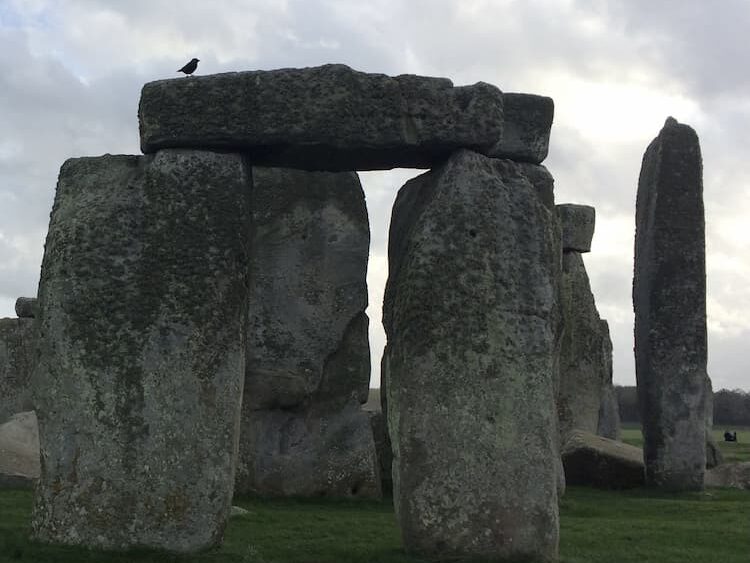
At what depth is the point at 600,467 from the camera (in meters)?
14.3

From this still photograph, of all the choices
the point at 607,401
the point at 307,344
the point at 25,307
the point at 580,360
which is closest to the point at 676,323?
the point at 580,360

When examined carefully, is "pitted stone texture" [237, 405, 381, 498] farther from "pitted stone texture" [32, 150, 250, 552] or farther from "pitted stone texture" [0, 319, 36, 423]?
"pitted stone texture" [0, 319, 36, 423]

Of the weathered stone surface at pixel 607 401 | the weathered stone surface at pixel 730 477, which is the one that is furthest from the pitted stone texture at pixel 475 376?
the weathered stone surface at pixel 607 401

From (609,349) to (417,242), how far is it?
12160 mm

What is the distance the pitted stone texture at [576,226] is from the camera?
58.0 feet

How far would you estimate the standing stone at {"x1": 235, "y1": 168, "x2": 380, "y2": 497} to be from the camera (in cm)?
1209

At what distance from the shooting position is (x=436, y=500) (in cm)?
723

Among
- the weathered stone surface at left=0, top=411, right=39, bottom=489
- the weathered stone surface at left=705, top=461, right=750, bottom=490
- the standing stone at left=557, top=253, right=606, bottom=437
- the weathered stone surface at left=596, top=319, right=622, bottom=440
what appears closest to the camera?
the weathered stone surface at left=0, top=411, right=39, bottom=489

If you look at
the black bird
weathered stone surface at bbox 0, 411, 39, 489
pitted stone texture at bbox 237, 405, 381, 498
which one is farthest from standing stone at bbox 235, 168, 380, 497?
the black bird

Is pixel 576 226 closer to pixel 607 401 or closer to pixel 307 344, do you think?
pixel 607 401

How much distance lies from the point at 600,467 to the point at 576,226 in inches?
188

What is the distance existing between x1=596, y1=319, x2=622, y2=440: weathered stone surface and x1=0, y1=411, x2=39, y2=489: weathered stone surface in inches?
365

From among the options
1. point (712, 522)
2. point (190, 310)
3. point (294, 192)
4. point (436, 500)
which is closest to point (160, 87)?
point (190, 310)

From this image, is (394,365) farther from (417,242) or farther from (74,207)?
(74,207)
